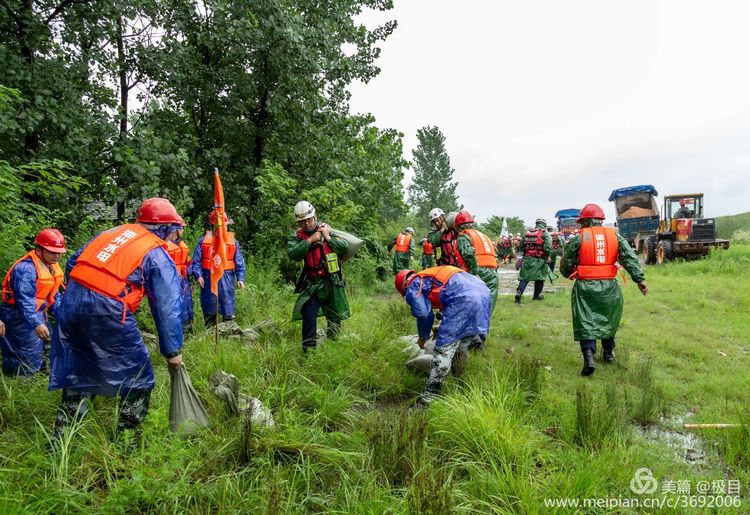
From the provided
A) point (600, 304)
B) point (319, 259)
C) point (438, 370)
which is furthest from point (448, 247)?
point (438, 370)

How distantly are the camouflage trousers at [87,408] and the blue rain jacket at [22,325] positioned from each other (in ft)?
6.30

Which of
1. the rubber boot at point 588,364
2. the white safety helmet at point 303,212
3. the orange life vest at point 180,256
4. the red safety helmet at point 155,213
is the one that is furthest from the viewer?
the orange life vest at point 180,256

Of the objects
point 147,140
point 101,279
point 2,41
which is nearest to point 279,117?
point 147,140

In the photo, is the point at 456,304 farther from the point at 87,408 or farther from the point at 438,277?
the point at 87,408

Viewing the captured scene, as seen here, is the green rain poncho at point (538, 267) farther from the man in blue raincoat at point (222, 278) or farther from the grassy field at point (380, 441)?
the man in blue raincoat at point (222, 278)

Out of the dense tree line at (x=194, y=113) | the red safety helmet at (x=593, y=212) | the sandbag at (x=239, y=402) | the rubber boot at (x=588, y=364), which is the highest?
the dense tree line at (x=194, y=113)

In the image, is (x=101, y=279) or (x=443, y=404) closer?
(x=101, y=279)

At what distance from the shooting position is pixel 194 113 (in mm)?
9141

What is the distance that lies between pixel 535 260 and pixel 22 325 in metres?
8.52

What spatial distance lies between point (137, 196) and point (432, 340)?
5246mm

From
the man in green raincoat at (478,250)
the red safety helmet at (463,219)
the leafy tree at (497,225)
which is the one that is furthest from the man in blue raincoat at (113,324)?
the leafy tree at (497,225)

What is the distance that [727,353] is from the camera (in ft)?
16.0

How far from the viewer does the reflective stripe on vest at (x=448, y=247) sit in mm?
5785

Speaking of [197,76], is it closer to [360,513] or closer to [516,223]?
[360,513]
